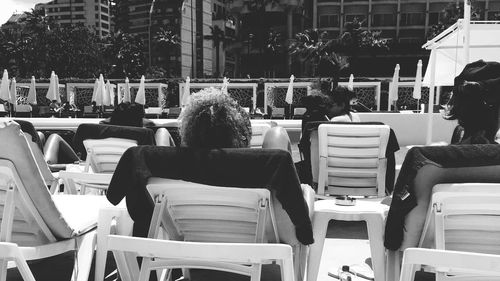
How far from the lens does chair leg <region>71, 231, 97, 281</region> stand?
1969 millimetres

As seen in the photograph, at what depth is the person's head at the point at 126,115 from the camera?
4277mm

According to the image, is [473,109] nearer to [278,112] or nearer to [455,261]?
[455,261]

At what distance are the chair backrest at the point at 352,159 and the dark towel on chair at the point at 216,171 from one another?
6.71 feet

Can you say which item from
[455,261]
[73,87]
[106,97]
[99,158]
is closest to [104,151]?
[99,158]

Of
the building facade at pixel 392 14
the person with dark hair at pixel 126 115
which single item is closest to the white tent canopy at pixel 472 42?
the person with dark hair at pixel 126 115

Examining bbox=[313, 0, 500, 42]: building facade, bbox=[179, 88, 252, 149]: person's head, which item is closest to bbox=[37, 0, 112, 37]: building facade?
bbox=[313, 0, 500, 42]: building facade

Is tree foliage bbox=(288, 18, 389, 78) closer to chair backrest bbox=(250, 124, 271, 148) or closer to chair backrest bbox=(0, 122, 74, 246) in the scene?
chair backrest bbox=(250, 124, 271, 148)

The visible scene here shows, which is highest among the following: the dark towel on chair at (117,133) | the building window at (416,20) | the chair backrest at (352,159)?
the building window at (416,20)

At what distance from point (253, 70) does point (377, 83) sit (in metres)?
36.0

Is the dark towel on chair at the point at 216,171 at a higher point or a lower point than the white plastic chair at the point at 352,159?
higher

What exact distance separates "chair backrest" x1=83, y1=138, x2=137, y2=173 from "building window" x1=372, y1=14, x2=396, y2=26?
62.6 meters

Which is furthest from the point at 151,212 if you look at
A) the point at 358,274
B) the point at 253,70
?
the point at 253,70

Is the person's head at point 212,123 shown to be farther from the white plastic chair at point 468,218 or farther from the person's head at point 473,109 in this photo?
the person's head at point 473,109

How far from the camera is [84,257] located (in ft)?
6.63
